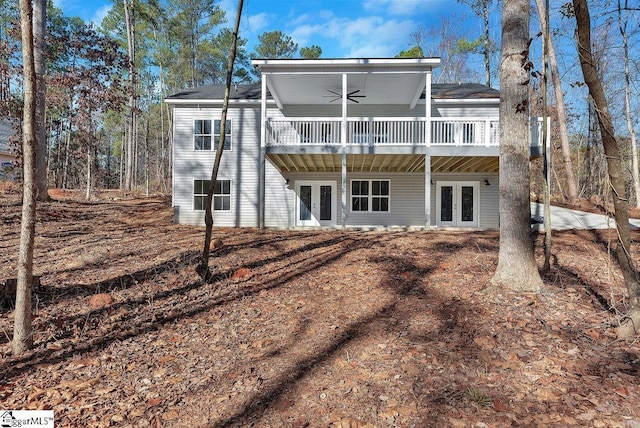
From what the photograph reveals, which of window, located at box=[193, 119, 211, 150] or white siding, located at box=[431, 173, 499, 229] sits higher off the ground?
window, located at box=[193, 119, 211, 150]

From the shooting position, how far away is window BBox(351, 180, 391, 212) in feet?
44.0

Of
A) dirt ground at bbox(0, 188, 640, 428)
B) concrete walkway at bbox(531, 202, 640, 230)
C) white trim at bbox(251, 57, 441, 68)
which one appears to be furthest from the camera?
concrete walkway at bbox(531, 202, 640, 230)

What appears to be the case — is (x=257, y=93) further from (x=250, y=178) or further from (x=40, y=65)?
(x=40, y=65)

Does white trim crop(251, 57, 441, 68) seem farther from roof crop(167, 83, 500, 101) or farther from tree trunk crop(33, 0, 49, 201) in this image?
tree trunk crop(33, 0, 49, 201)

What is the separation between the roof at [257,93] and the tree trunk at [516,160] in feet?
26.0

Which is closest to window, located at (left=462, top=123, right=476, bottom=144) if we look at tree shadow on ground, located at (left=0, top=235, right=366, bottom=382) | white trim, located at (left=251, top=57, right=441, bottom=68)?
white trim, located at (left=251, top=57, right=441, bottom=68)

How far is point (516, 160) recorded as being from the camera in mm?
4957

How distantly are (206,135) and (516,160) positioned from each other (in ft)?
36.0

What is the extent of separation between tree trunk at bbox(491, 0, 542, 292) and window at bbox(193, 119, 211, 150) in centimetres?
1056

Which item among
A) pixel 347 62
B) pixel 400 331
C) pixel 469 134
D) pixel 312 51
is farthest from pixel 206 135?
pixel 312 51

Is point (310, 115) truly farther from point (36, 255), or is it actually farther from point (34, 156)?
point (34, 156)

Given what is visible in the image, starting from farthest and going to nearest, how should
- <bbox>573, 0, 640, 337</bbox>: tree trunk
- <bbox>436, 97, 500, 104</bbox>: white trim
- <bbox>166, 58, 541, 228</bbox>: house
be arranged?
<bbox>166, 58, 541, 228</bbox>: house < <bbox>436, 97, 500, 104</bbox>: white trim < <bbox>573, 0, 640, 337</bbox>: tree trunk

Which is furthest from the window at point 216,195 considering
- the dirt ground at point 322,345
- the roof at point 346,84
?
the dirt ground at point 322,345

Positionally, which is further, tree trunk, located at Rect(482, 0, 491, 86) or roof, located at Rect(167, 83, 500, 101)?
tree trunk, located at Rect(482, 0, 491, 86)
